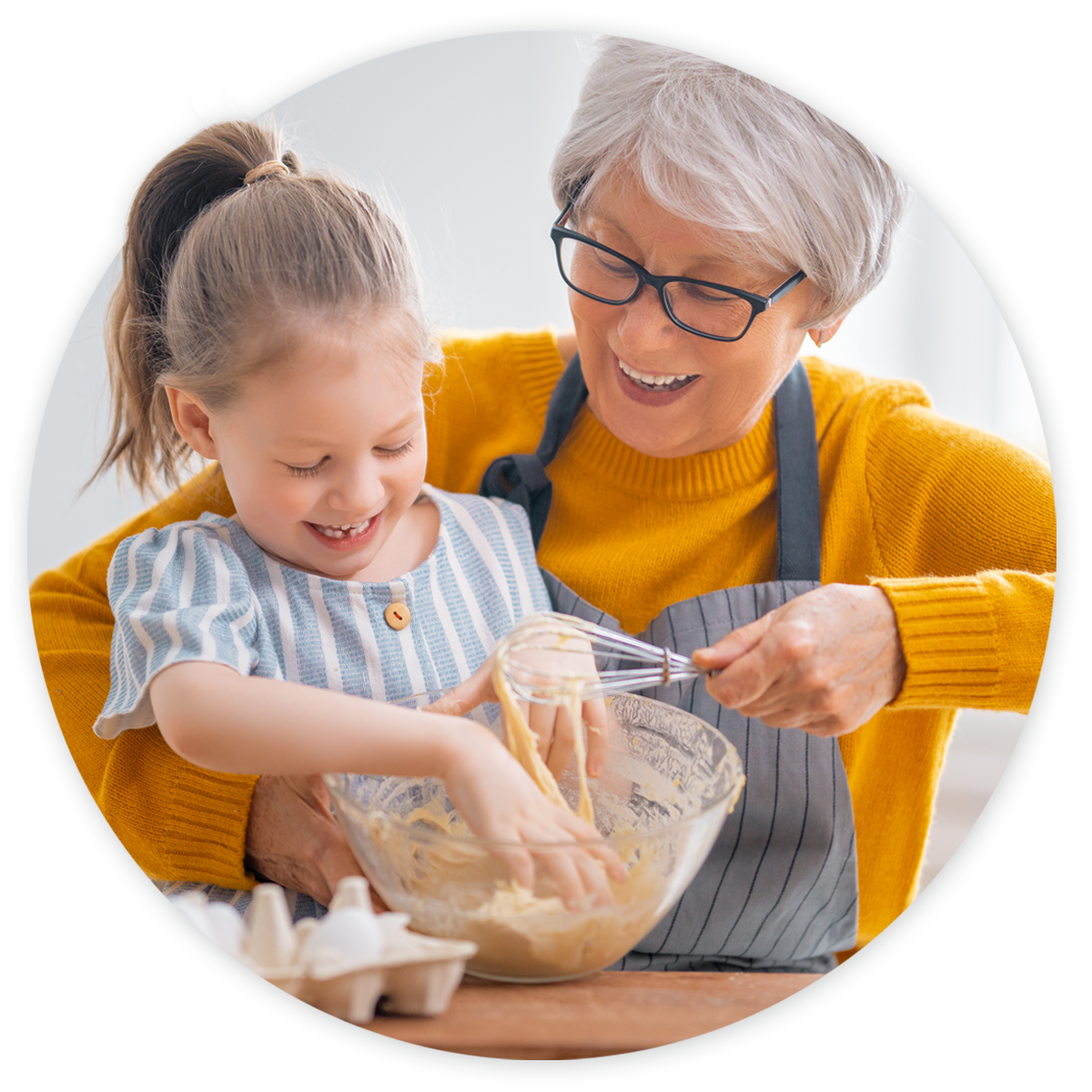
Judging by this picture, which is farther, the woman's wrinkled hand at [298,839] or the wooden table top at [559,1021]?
the woman's wrinkled hand at [298,839]

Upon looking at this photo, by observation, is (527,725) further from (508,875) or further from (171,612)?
(171,612)

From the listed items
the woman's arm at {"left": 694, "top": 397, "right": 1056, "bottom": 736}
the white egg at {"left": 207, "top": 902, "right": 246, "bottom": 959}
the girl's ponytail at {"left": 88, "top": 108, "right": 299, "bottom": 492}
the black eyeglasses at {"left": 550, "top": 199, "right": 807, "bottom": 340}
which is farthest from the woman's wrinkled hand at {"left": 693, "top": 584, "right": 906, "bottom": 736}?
the girl's ponytail at {"left": 88, "top": 108, "right": 299, "bottom": 492}

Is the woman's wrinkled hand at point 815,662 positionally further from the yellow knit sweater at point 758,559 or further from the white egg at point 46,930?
the white egg at point 46,930

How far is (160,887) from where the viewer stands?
34.1 inches

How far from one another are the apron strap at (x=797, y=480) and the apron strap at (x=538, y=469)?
181mm

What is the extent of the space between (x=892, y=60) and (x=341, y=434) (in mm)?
522

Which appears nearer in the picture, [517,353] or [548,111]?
[548,111]

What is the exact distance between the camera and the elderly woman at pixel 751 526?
2.68 ft

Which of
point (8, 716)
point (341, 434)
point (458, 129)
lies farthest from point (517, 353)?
point (8, 716)

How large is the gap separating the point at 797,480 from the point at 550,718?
29 centimetres

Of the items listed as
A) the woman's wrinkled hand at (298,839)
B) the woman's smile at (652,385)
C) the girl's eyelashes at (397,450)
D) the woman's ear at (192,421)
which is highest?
the woman's smile at (652,385)

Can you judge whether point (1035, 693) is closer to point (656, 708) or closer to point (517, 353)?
point (656, 708)

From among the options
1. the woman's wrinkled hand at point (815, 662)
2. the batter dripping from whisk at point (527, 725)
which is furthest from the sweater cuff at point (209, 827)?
the woman's wrinkled hand at point (815, 662)

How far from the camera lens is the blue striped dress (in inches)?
29.6
